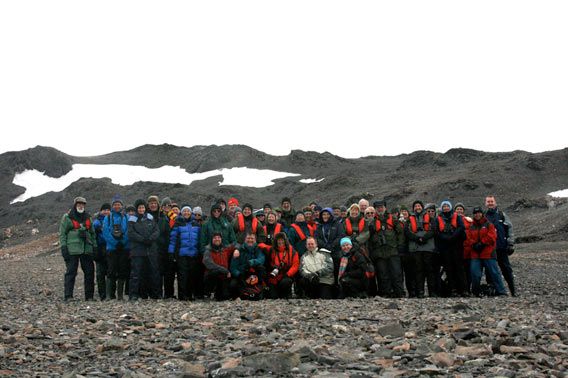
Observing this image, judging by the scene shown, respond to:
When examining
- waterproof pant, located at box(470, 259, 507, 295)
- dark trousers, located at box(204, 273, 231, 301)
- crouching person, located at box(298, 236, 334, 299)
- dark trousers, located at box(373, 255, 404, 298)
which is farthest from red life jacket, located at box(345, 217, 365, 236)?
dark trousers, located at box(204, 273, 231, 301)

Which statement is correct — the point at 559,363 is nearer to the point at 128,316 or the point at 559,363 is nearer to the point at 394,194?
the point at 128,316

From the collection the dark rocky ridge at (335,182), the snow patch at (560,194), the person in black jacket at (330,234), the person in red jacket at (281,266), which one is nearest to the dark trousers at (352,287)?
the person in black jacket at (330,234)

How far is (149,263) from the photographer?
45.1ft

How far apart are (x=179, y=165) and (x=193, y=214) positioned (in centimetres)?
6238

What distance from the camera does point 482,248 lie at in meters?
13.8

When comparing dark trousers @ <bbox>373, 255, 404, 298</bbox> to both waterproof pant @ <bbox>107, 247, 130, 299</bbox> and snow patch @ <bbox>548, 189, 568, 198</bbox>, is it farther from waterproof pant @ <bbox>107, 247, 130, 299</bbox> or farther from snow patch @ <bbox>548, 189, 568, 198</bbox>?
snow patch @ <bbox>548, 189, 568, 198</bbox>

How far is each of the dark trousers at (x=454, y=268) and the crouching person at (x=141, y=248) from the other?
659 cm

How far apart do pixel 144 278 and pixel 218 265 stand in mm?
2073

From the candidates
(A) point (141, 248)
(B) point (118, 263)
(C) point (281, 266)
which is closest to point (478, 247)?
(C) point (281, 266)

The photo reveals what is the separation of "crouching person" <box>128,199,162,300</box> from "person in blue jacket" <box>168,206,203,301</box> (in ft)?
1.47

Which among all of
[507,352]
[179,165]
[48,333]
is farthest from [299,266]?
[179,165]

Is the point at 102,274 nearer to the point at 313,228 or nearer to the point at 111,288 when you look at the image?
the point at 111,288

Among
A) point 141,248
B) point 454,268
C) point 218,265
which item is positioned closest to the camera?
point 218,265

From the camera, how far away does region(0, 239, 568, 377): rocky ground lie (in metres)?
5.71
